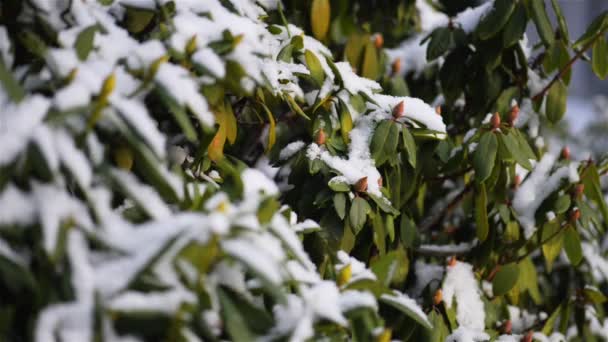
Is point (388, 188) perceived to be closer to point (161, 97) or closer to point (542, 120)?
point (161, 97)

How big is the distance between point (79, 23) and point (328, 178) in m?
0.68

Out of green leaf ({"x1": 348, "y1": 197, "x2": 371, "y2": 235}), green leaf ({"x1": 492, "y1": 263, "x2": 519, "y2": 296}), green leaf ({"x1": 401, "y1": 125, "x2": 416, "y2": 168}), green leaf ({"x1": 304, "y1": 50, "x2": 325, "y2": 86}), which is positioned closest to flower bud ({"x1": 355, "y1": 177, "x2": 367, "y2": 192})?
green leaf ({"x1": 348, "y1": 197, "x2": 371, "y2": 235})

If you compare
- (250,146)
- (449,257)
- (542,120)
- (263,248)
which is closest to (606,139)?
(542,120)

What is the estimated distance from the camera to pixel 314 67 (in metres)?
1.62

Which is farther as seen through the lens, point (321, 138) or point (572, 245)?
point (572, 245)

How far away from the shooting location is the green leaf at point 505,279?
1.88m

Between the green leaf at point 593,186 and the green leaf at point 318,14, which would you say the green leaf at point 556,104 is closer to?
the green leaf at point 593,186

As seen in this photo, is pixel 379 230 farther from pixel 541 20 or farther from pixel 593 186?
pixel 541 20

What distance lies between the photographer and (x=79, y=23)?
Result: 122 cm

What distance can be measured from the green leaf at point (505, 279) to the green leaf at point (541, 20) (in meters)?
0.69

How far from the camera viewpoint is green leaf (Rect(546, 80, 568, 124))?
2.04 metres

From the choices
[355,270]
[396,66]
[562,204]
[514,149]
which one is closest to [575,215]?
[562,204]

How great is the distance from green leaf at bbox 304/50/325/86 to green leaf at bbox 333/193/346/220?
30 centimetres

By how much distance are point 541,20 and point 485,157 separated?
497mm
